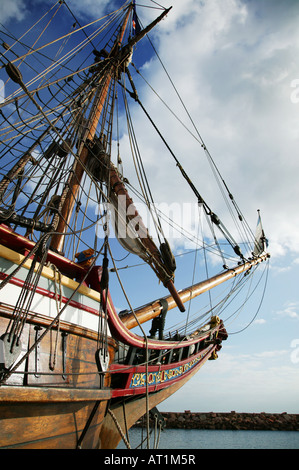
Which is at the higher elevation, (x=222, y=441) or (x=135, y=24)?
(x=135, y=24)

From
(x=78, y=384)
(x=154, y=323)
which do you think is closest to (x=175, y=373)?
(x=154, y=323)

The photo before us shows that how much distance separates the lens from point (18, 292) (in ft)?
10.5

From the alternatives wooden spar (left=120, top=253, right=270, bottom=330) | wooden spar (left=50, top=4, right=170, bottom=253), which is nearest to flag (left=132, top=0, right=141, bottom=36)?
wooden spar (left=50, top=4, right=170, bottom=253)

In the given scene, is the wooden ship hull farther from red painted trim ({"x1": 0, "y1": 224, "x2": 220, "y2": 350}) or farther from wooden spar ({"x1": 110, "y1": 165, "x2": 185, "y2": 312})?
wooden spar ({"x1": 110, "y1": 165, "x2": 185, "y2": 312})

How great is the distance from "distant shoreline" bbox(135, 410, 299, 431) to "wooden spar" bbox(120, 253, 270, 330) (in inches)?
1658

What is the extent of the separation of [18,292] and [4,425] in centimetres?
135

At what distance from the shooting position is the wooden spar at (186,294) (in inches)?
266

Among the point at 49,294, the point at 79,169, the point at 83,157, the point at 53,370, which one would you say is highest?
the point at 83,157

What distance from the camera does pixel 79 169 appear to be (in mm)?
7875

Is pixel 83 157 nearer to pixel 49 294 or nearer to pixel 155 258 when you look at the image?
pixel 155 258

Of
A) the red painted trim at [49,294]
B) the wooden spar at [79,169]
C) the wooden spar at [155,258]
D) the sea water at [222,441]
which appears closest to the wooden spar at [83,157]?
the wooden spar at [79,169]

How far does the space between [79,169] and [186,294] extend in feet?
18.2

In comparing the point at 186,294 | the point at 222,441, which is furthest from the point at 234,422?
the point at 186,294
